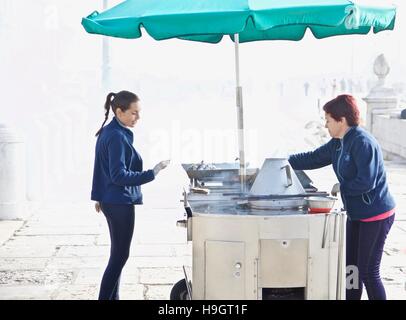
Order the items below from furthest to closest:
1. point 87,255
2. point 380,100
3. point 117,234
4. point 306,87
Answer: point 306,87
point 380,100
point 87,255
point 117,234

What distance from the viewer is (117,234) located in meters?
5.01

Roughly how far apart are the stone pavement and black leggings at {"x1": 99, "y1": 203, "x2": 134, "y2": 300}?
94cm

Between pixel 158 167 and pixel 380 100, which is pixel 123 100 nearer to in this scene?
pixel 158 167

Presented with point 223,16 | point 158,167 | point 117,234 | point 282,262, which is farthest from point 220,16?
point 117,234

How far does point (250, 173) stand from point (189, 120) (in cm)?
2830

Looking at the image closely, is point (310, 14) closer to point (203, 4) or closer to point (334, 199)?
point (203, 4)

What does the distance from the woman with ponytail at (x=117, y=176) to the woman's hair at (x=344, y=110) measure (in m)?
1.14

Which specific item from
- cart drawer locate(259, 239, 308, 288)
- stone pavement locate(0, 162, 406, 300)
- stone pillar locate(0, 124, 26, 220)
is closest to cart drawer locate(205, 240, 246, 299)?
cart drawer locate(259, 239, 308, 288)

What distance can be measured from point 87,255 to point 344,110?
351cm

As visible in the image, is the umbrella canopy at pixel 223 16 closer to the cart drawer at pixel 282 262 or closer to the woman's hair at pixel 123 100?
the woman's hair at pixel 123 100

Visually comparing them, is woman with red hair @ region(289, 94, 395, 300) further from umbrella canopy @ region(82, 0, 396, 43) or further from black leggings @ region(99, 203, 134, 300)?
black leggings @ region(99, 203, 134, 300)

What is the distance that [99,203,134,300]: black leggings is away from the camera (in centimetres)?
499
